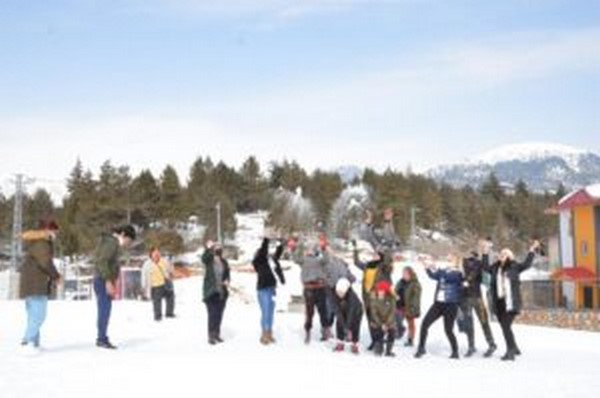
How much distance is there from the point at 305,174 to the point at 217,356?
113232 mm

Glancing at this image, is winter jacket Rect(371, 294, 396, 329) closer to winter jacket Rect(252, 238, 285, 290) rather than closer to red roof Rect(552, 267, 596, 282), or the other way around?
winter jacket Rect(252, 238, 285, 290)

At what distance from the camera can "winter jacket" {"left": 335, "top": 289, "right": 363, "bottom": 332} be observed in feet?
46.2

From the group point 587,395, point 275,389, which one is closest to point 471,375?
point 587,395

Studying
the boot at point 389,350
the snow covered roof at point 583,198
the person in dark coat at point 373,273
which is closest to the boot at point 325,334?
the person in dark coat at point 373,273

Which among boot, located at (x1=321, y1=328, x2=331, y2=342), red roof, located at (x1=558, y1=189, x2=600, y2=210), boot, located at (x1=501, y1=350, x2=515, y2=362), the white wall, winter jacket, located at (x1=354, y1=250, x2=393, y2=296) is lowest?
boot, located at (x1=501, y1=350, x2=515, y2=362)

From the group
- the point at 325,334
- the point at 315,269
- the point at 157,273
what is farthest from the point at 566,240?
the point at 315,269

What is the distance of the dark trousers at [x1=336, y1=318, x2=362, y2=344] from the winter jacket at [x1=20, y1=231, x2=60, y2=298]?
454cm

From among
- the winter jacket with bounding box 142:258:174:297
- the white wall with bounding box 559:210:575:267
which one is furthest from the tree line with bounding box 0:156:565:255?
the winter jacket with bounding box 142:258:174:297

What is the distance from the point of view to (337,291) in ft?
47.5

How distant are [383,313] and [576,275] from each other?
3707 cm

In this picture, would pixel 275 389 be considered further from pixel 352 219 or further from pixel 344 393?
pixel 352 219

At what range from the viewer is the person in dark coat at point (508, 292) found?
13.3m

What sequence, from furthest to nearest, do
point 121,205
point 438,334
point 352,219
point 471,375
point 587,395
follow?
point 352,219 < point 121,205 < point 438,334 < point 471,375 < point 587,395

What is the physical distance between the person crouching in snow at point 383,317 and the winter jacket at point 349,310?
577 mm
